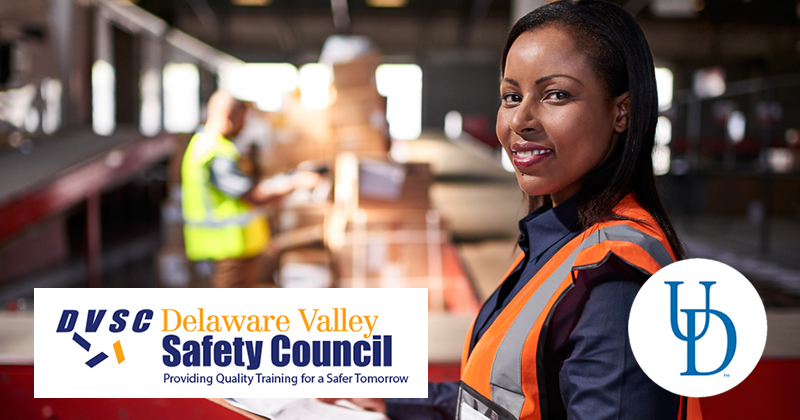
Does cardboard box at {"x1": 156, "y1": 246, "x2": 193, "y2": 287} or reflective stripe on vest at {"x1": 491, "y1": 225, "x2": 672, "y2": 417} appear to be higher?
reflective stripe on vest at {"x1": 491, "y1": 225, "x2": 672, "y2": 417}

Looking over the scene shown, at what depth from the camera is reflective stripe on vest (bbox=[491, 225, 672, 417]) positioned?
0.61 metres

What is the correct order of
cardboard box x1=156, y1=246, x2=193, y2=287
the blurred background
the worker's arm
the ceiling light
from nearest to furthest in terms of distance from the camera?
A: the worker's arm < the blurred background < cardboard box x1=156, y1=246, x2=193, y2=287 < the ceiling light

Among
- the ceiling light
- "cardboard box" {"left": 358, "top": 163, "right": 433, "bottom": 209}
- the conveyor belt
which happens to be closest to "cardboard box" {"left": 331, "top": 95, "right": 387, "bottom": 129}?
"cardboard box" {"left": 358, "top": 163, "right": 433, "bottom": 209}

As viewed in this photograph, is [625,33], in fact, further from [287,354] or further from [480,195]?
[480,195]

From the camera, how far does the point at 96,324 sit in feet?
2.52

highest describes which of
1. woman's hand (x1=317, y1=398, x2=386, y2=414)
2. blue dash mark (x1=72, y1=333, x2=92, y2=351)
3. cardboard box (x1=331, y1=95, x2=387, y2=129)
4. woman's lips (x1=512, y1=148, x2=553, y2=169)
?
cardboard box (x1=331, y1=95, x2=387, y2=129)

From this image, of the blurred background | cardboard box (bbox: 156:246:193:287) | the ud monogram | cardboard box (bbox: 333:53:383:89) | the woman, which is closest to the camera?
the woman

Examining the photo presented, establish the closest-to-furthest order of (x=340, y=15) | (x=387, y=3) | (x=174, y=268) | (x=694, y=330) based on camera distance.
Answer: (x=694, y=330) → (x=174, y=268) → (x=387, y=3) → (x=340, y=15)

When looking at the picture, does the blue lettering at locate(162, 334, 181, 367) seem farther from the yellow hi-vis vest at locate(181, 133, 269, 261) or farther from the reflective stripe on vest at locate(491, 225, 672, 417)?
the yellow hi-vis vest at locate(181, 133, 269, 261)

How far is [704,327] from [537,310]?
263 mm

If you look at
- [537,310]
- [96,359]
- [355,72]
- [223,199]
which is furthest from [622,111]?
→ [355,72]

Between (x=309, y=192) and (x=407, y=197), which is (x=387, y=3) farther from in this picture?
(x=407, y=197)

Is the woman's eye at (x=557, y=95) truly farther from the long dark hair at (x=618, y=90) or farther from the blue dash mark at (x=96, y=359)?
the blue dash mark at (x=96, y=359)

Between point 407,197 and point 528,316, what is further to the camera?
point 407,197
